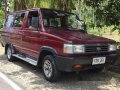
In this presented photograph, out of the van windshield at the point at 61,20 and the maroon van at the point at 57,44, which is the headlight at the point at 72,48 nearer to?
the maroon van at the point at 57,44

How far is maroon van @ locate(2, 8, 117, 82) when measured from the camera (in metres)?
6.98

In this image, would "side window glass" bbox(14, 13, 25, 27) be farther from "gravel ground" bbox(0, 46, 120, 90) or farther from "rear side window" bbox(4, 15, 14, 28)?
"gravel ground" bbox(0, 46, 120, 90)

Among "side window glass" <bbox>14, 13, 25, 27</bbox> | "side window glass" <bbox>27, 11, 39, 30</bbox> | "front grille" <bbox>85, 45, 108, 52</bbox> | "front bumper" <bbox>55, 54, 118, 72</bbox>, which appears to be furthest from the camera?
"side window glass" <bbox>14, 13, 25, 27</bbox>

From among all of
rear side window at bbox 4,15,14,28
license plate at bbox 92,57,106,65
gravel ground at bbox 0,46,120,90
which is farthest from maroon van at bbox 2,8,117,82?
rear side window at bbox 4,15,14,28

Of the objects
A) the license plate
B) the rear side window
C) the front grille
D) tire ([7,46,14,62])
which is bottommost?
tire ([7,46,14,62])

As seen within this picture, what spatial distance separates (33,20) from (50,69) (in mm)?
1865

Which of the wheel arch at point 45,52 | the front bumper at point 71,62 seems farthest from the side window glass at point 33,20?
the front bumper at point 71,62

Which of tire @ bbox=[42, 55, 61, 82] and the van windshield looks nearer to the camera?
tire @ bbox=[42, 55, 61, 82]

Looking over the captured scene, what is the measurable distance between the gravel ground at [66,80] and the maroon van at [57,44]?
0.31m

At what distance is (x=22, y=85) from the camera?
7.50 meters

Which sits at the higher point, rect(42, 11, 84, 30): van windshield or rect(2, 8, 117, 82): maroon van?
rect(42, 11, 84, 30): van windshield

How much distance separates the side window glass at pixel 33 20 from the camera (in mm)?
8409

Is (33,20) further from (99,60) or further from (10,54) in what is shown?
(10,54)

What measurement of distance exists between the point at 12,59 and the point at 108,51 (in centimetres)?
495
